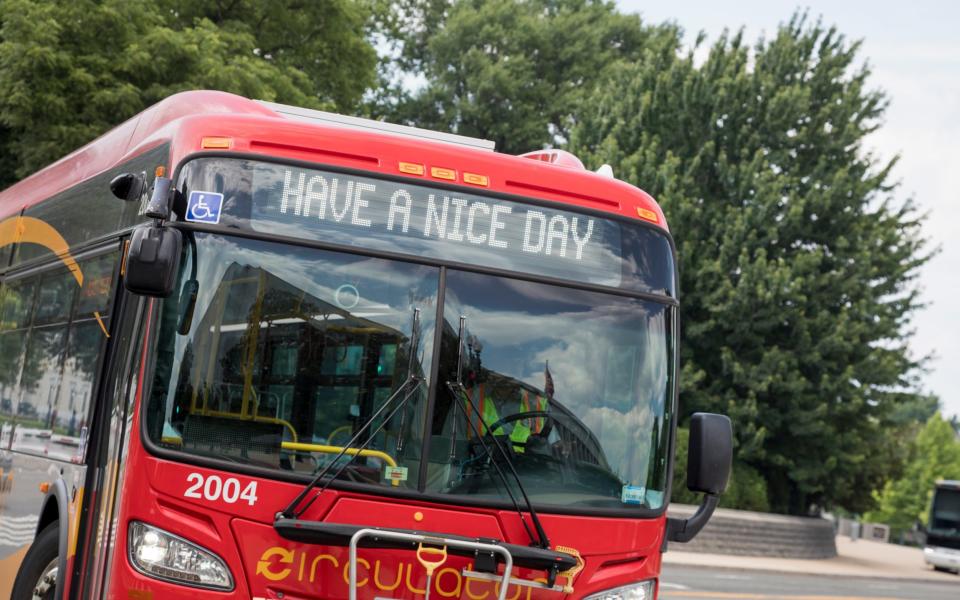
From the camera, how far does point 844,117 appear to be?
32656 mm

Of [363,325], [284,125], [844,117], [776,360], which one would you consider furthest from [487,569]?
[844,117]

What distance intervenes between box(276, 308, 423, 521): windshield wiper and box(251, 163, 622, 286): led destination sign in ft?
1.31

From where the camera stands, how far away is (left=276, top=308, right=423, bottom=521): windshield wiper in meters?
5.34

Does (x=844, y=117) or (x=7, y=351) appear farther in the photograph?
(x=844, y=117)

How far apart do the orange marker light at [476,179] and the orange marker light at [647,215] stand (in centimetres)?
79

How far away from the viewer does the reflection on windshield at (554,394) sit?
564 centimetres

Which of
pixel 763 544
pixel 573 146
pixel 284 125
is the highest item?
pixel 573 146

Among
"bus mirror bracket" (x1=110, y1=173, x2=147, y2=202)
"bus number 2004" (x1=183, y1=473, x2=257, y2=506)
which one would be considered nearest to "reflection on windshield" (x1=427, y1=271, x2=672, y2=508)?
"bus number 2004" (x1=183, y1=473, x2=257, y2=506)

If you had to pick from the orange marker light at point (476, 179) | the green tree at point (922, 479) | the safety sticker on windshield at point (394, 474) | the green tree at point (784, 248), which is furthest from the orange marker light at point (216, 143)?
the green tree at point (922, 479)

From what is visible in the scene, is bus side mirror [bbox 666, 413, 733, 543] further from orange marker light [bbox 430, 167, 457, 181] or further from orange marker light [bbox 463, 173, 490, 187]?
orange marker light [bbox 430, 167, 457, 181]

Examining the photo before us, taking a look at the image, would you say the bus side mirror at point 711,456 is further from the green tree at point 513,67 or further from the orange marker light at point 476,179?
the green tree at point 513,67

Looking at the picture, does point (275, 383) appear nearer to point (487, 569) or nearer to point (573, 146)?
point (487, 569)

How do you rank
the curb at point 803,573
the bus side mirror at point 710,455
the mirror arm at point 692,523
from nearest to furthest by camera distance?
1. the bus side mirror at point 710,455
2. the mirror arm at point 692,523
3. the curb at point 803,573

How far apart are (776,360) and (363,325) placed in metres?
26.1
